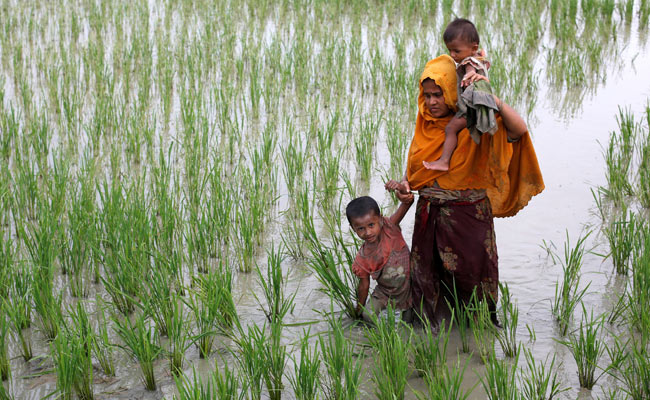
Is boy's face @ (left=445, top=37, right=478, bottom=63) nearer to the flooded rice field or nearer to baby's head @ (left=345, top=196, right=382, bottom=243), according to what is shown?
baby's head @ (left=345, top=196, right=382, bottom=243)

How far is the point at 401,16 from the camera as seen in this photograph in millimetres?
8055

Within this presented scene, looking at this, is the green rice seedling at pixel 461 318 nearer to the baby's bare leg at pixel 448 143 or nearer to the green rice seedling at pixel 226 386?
the baby's bare leg at pixel 448 143

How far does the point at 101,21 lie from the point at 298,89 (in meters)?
2.81

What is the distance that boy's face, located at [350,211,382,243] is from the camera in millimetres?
2750

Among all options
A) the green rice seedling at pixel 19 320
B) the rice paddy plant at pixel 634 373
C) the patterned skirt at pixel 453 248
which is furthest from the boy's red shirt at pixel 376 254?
the green rice seedling at pixel 19 320

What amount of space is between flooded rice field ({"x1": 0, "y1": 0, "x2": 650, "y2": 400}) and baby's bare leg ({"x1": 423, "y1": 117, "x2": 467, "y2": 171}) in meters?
0.57

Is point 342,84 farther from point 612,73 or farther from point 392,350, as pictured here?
point 392,350

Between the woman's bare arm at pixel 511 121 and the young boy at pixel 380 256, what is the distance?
0.46m

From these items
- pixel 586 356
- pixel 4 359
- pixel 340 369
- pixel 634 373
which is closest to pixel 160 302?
pixel 4 359

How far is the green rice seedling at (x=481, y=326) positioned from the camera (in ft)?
8.18

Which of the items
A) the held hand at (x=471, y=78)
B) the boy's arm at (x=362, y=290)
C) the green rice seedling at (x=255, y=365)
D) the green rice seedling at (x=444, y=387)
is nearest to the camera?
the green rice seedling at (x=444, y=387)

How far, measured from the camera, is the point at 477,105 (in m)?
2.44

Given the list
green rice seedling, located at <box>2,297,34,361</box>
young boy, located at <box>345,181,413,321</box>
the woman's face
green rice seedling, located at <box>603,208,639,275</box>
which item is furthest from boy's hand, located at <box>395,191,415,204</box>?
green rice seedling, located at <box>2,297,34,361</box>

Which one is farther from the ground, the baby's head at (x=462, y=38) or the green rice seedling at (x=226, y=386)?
the baby's head at (x=462, y=38)
